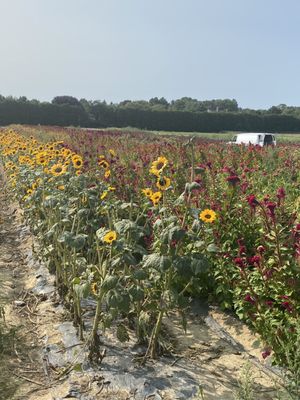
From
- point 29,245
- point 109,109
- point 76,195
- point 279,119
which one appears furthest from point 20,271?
point 279,119

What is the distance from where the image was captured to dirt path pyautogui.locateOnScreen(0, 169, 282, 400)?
9.41 ft

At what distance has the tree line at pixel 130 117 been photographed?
5456cm

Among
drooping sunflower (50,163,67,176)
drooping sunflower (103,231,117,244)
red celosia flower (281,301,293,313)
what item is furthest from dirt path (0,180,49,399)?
red celosia flower (281,301,293,313)

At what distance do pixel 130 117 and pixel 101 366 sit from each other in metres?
57.2

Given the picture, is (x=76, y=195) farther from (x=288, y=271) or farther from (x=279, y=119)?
(x=279, y=119)

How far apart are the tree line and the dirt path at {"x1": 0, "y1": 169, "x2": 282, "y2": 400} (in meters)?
50.6

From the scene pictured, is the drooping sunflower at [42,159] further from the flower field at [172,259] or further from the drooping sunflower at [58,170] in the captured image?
the drooping sunflower at [58,170]

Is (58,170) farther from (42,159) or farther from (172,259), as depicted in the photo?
(172,259)

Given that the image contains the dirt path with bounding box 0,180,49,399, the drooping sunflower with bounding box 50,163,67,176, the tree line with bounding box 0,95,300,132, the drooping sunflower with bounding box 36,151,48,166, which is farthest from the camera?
the tree line with bounding box 0,95,300,132

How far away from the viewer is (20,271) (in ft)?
17.3

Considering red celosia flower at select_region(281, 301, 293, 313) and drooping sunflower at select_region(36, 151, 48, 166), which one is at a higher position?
drooping sunflower at select_region(36, 151, 48, 166)

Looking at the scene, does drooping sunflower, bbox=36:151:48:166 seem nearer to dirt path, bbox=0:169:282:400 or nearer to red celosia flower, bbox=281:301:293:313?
dirt path, bbox=0:169:282:400

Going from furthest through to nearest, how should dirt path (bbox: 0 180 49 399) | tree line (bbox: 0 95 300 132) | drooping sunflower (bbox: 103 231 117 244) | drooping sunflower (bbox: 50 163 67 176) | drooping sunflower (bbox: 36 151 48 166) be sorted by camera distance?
1. tree line (bbox: 0 95 300 132)
2. drooping sunflower (bbox: 36 151 48 166)
3. drooping sunflower (bbox: 50 163 67 176)
4. dirt path (bbox: 0 180 49 399)
5. drooping sunflower (bbox: 103 231 117 244)

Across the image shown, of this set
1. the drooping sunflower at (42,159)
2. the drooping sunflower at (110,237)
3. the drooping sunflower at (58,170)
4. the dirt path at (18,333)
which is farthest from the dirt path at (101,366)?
the drooping sunflower at (42,159)
